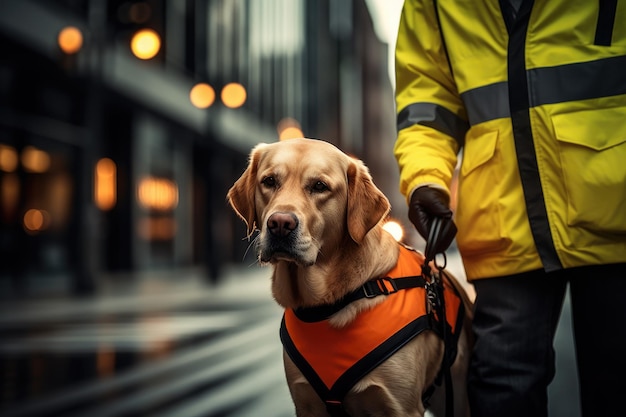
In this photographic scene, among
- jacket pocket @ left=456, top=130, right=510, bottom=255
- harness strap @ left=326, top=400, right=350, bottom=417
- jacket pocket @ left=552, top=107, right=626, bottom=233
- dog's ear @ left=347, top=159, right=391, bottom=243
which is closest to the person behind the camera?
jacket pocket @ left=552, top=107, right=626, bottom=233

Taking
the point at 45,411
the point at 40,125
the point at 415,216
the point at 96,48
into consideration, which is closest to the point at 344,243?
the point at 415,216

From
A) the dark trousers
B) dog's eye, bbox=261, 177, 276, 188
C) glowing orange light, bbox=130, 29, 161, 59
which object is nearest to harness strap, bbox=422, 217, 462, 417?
the dark trousers

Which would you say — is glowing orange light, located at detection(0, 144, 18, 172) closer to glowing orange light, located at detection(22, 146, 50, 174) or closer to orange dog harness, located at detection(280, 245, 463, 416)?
glowing orange light, located at detection(22, 146, 50, 174)

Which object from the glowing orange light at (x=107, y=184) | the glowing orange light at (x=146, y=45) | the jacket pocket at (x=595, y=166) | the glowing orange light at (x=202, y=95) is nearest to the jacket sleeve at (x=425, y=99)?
the jacket pocket at (x=595, y=166)

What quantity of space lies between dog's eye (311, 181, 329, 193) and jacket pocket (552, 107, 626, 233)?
96cm

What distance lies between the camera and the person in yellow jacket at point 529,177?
2.46 meters

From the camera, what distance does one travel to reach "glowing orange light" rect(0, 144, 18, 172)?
50.9ft

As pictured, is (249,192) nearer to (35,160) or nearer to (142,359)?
(142,359)

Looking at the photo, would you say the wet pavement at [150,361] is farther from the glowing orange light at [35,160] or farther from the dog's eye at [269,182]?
the glowing orange light at [35,160]

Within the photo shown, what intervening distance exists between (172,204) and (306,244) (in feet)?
78.2

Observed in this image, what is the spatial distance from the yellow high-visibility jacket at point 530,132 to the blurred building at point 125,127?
9.50 metres

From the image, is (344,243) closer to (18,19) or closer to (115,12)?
(115,12)

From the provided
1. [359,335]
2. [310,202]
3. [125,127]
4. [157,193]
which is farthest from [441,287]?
[157,193]

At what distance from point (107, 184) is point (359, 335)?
20.7 meters
